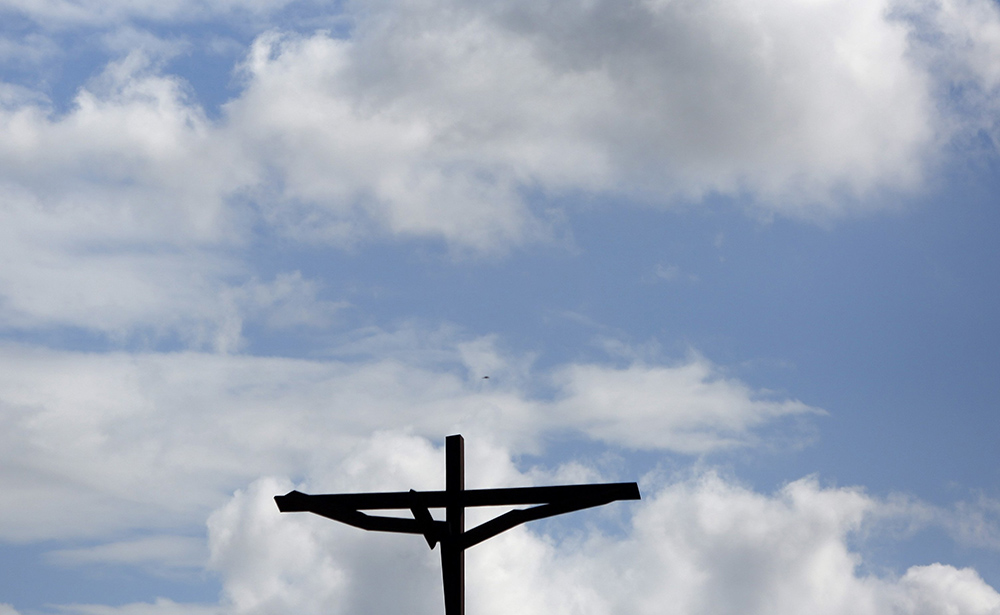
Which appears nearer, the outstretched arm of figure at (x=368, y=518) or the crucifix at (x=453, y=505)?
the crucifix at (x=453, y=505)

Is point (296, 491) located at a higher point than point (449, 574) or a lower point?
higher

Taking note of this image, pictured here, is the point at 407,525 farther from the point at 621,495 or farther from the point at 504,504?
the point at 621,495

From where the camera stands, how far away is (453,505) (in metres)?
11.7

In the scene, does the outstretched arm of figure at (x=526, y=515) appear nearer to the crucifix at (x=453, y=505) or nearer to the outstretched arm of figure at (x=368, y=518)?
the crucifix at (x=453, y=505)

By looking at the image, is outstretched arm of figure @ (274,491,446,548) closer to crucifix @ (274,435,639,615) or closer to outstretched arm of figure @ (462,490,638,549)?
crucifix @ (274,435,639,615)

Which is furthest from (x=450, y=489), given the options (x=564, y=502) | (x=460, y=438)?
(x=564, y=502)

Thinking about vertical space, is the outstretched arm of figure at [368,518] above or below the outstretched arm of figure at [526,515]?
above

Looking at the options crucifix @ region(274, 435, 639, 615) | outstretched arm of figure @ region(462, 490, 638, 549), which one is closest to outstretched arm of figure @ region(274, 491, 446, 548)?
crucifix @ region(274, 435, 639, 615)

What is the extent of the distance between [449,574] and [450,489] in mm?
891

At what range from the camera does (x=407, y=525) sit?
11781 mm

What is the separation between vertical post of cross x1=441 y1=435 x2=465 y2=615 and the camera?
37.6 feet

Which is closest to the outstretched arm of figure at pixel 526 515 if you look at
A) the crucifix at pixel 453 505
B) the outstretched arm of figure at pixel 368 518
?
the crucifix at pixel 453 505

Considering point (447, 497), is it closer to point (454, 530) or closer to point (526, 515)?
point (454, 530)

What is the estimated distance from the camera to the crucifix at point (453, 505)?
11234 millimetres
